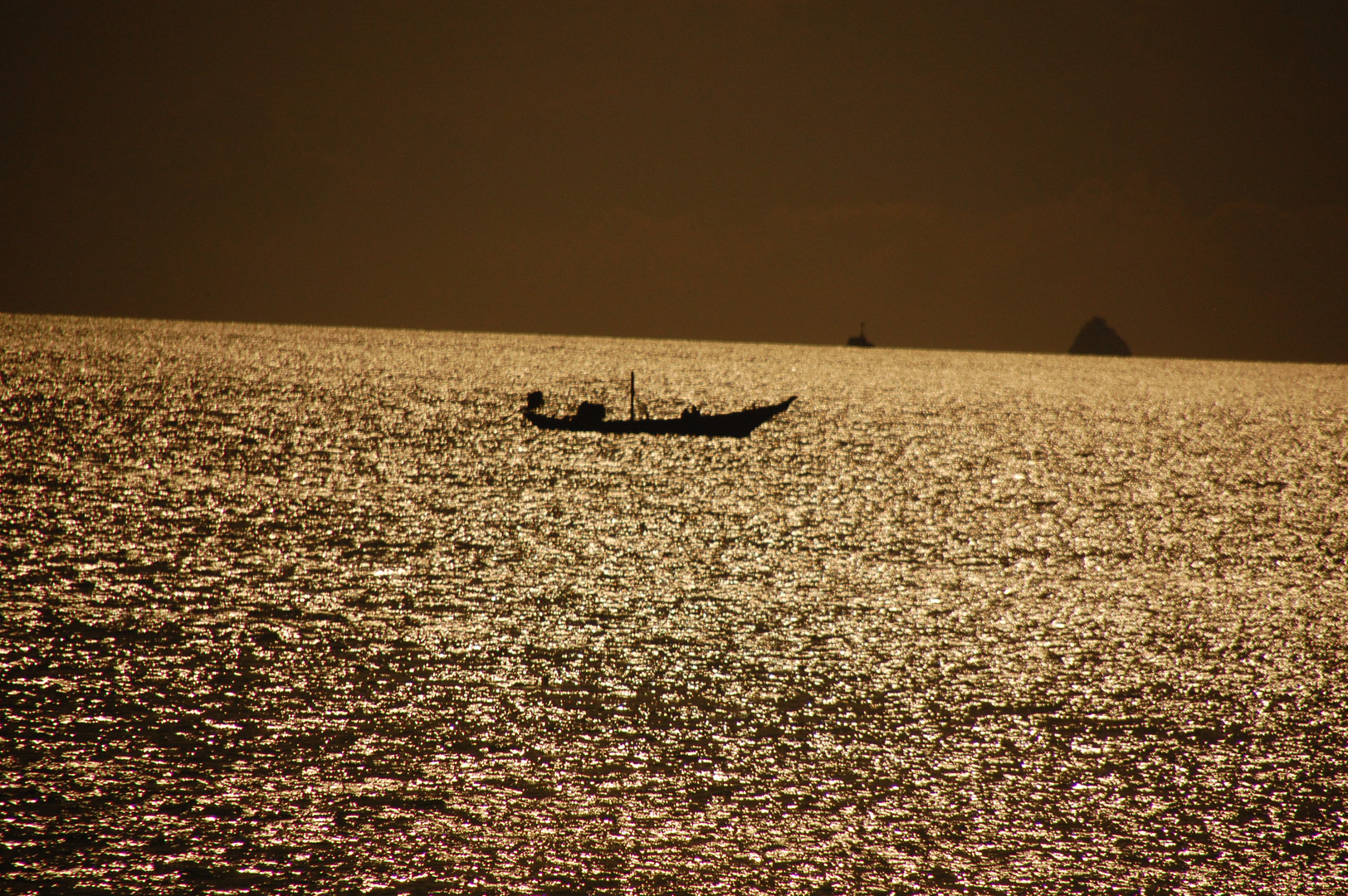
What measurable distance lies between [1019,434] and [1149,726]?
129208 mm

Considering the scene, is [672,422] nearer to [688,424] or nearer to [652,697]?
[688,424]

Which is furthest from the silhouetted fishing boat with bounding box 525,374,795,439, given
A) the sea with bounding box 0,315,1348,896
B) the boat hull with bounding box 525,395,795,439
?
the sea with bounding box 0,315,1348,896

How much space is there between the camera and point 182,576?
50.8 meters

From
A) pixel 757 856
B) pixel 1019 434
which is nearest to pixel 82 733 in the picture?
pixel 757 856

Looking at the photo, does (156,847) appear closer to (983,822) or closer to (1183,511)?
(983,822)

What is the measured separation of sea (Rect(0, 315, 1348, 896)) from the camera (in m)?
25.3

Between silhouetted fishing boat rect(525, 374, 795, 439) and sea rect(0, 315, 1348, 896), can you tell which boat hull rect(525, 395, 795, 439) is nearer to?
silhouetted fishing boat rect(525, 374, 795, 439)

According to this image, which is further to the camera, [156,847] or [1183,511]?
[1183,511]

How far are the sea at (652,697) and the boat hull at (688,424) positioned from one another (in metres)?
33.6

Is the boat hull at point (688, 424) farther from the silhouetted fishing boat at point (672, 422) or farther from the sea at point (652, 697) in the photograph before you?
the sea at point (652, 697)

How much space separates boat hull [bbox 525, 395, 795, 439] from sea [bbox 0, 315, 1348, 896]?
3357 cm

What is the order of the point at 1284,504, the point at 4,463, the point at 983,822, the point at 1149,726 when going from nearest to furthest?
the point at 983,822 → the point at 1149,726 → the point at 4,463 → the point at 1284,504

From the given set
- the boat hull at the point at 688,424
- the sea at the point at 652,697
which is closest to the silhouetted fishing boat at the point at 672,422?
the boat hull at the point at 688,424

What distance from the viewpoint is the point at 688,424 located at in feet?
387
